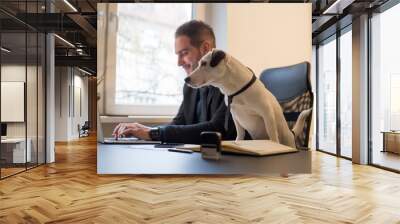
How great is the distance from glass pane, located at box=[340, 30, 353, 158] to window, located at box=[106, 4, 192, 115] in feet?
19.5

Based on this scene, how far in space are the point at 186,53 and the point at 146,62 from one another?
0.34 m

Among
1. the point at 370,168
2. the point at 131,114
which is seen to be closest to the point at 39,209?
the point at 131,114

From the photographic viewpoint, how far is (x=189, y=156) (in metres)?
3.25

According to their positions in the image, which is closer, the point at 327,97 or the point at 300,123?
the point at 300,123

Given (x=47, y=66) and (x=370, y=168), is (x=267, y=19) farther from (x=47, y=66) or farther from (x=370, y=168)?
(x=47, y=66)

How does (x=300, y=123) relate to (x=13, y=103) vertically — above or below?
below

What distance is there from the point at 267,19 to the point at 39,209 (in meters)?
3.01

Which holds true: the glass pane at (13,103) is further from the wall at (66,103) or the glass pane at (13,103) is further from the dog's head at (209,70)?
the wall at (66,103)

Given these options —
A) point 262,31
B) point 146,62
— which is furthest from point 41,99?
point 262,31

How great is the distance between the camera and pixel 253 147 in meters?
3.29

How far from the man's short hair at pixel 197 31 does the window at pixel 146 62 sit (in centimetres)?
5

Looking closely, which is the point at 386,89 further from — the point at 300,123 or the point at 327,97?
the point at 300,123

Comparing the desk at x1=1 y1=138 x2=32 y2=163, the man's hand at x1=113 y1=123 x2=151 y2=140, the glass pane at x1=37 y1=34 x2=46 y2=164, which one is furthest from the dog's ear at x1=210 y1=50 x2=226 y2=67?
the glass pane at x1=37 y1=34 x2=46 y2=164

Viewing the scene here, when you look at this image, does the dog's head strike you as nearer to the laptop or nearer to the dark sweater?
the dark sweater
